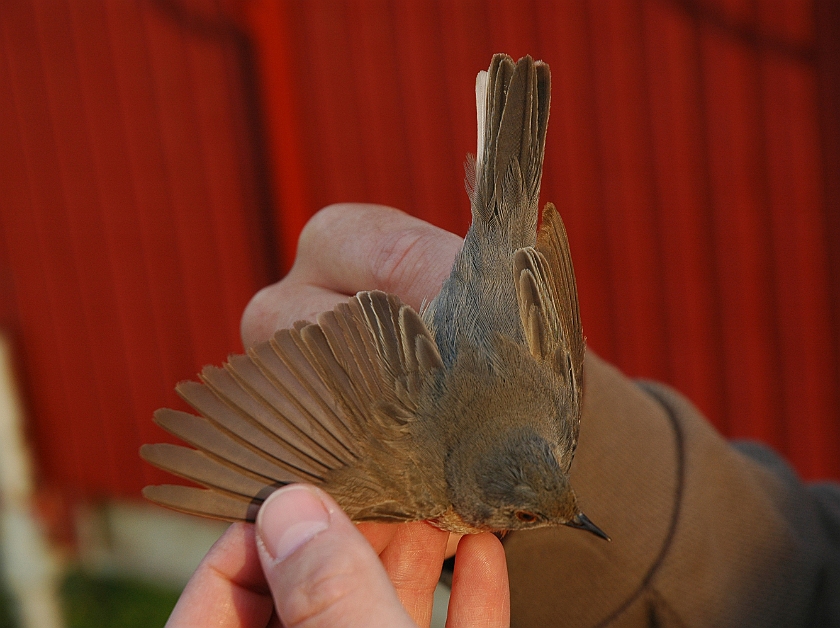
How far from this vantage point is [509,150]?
2.66 m

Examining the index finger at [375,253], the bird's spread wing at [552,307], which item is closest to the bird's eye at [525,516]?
the bird's spread wing at [552,307]

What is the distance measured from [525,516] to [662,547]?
824 millimetres

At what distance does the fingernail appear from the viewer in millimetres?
1860

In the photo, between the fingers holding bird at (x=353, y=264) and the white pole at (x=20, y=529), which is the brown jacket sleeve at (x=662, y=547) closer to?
the fingers holding bird at (x=353, y=264)

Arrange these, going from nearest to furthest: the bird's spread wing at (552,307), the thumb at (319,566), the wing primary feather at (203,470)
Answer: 1. the thumb at (319,566)
2. the wing primary feather at (203,470)
3. the bird's spread wing at (552,307)

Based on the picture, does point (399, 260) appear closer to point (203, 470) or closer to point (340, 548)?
point (203, 470)

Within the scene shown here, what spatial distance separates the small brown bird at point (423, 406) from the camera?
2062mm

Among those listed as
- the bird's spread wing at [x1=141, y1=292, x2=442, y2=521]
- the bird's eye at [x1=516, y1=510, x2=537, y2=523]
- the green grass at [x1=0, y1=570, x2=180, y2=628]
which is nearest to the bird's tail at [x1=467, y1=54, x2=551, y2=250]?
the bird's spread wing at [x1=141, y1=292, x2=442, y2=521]

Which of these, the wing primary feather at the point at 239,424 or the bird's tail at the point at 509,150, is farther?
the bird's tail at the point at 509,150

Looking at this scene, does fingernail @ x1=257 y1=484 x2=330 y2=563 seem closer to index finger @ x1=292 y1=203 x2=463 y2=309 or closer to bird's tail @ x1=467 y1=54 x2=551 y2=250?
index finger @ x1=292 y1=203 x2=463 y2=309

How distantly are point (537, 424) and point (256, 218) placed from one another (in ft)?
12.0

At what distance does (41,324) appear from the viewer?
249 inches

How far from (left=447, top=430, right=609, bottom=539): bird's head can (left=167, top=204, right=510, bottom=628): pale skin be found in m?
0.30

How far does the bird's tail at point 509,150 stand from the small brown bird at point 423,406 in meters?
0.03
